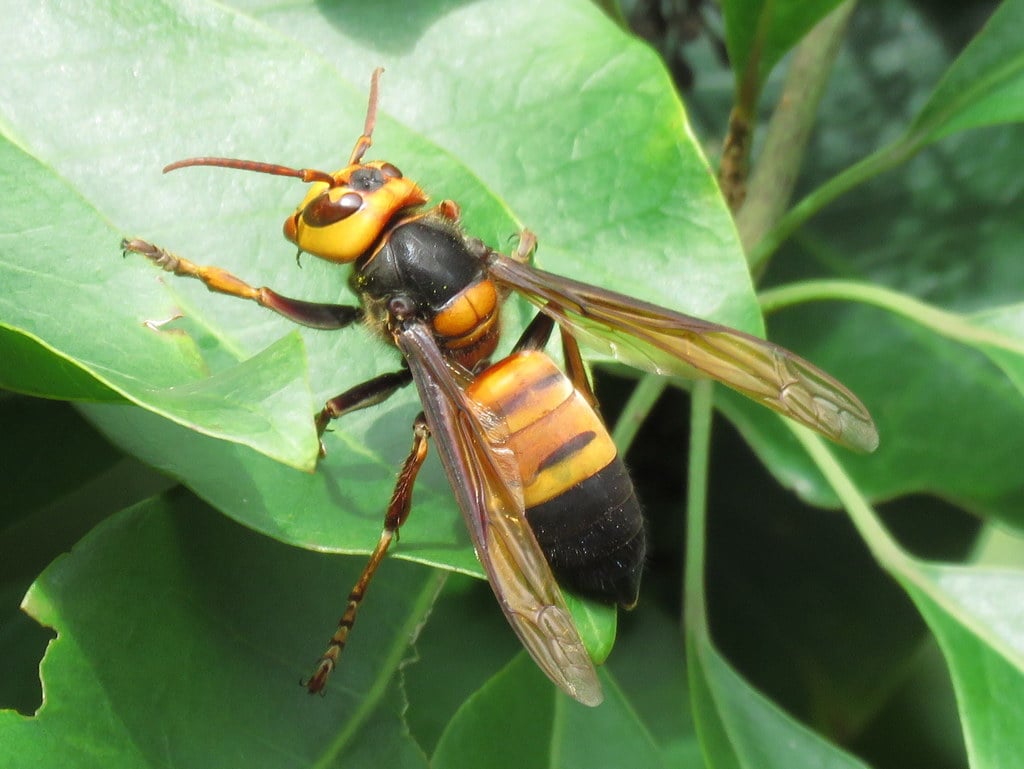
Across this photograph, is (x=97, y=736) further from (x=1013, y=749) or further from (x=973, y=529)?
(x=973, y=529)

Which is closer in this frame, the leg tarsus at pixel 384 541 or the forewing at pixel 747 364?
the leg tarsus at pixel 384 541

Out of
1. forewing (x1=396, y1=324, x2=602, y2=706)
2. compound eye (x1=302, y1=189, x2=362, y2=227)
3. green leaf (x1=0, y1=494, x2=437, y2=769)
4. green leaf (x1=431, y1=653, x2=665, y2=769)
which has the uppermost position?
compound eye (x1=302, y1=189, x2=362, y2=227)

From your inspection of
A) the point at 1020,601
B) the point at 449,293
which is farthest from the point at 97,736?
the point at 1020,601

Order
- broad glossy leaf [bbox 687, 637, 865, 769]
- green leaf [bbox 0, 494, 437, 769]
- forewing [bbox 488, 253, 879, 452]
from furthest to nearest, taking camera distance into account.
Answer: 1. broad glossy leaf [bbox 687, 637, 865, 769]
2. forewing [bbox 488, 253, 879, 452]
3. green leaf [bbox 0, 494, 437, 769]

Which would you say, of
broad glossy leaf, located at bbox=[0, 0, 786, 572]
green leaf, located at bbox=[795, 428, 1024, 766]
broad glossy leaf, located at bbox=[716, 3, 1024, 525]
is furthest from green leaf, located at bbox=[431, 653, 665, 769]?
broad glossy leaf, located at bbox=[716, 3, 1024, 525]

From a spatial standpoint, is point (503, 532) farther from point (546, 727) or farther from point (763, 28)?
point (763, 28)

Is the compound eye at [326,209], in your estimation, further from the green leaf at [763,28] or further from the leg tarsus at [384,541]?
the green leaf at [763,28]

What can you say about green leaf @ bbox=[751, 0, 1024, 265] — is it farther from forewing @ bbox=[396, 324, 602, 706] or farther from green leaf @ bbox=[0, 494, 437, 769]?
green leaf @ bbox=[0, 494, 437, 769]

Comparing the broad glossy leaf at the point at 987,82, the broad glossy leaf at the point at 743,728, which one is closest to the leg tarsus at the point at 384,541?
the broad glossy leaf at the point at 743,728

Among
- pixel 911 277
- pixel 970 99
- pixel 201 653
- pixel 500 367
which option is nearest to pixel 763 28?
pixel 970 99
